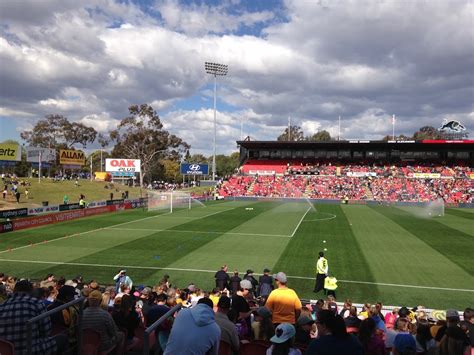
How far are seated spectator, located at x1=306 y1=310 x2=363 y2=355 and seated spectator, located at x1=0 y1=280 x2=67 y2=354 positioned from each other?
3.45 m

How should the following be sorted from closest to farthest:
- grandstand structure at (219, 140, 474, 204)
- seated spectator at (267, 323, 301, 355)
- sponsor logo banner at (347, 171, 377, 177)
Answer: seated spectator at (267, 323, 301, 355) → grandstand structure at (219, 140, 474, 204) → sponsor logo banner at (347, 171, 377, 177)

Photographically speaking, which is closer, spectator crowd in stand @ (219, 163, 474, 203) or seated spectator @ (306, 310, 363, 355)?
seated spectator @ (306, 310, 363, 355)

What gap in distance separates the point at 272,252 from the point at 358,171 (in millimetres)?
60134

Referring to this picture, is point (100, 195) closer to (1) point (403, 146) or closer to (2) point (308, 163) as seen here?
(2) point (308, 163)

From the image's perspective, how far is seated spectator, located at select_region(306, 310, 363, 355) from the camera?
4523 mm

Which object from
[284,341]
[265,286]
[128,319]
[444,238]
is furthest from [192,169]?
[284,341]

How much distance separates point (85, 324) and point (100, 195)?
67647mm

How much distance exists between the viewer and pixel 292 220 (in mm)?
40281

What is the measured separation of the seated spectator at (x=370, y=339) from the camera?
7.04 meters

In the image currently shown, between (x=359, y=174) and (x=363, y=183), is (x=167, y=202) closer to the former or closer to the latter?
(x=363, y=183)

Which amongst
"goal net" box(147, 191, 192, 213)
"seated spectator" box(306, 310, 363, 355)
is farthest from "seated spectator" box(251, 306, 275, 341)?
"goal net" box(147, 191, 192, 213)

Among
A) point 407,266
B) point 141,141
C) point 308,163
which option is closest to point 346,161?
point 308,163

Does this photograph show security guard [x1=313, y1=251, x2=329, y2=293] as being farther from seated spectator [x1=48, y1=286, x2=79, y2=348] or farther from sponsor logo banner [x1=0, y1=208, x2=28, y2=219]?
sponsor logo banner [x1=0, y1=208, x2=28, y2=219]

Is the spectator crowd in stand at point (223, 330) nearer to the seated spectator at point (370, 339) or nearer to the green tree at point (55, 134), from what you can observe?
the seated spectator at point (370, 339)
